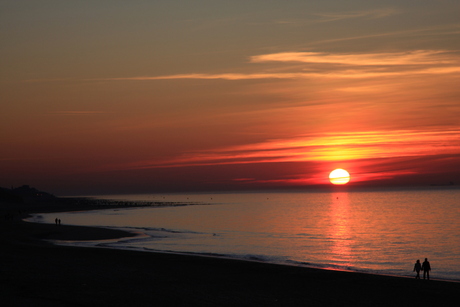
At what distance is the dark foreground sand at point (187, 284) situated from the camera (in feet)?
77.9

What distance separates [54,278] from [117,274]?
4.32 m

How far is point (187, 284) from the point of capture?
94.8 ft

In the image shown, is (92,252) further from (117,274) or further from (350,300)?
(350,300)

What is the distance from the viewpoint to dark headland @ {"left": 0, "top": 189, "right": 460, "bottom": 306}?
78.0ft

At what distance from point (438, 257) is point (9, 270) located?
42.4 m

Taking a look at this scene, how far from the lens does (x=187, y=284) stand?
2891 centimetres

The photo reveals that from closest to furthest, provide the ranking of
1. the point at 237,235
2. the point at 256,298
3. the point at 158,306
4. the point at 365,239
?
1. the point at 158,306
2. the point at 256,298
3. the point at 365,239
4. the point at 237,235

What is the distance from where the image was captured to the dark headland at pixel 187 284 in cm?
2377

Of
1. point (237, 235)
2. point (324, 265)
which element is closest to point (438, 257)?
point (324, 265)

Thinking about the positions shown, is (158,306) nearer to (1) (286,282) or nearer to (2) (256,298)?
(2) (256,298)

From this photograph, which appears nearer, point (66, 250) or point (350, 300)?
point (350, 300)

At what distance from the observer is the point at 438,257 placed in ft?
166

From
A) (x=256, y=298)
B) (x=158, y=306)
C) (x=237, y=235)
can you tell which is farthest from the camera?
(x=237, y=235)

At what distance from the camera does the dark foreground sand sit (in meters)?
23.8
